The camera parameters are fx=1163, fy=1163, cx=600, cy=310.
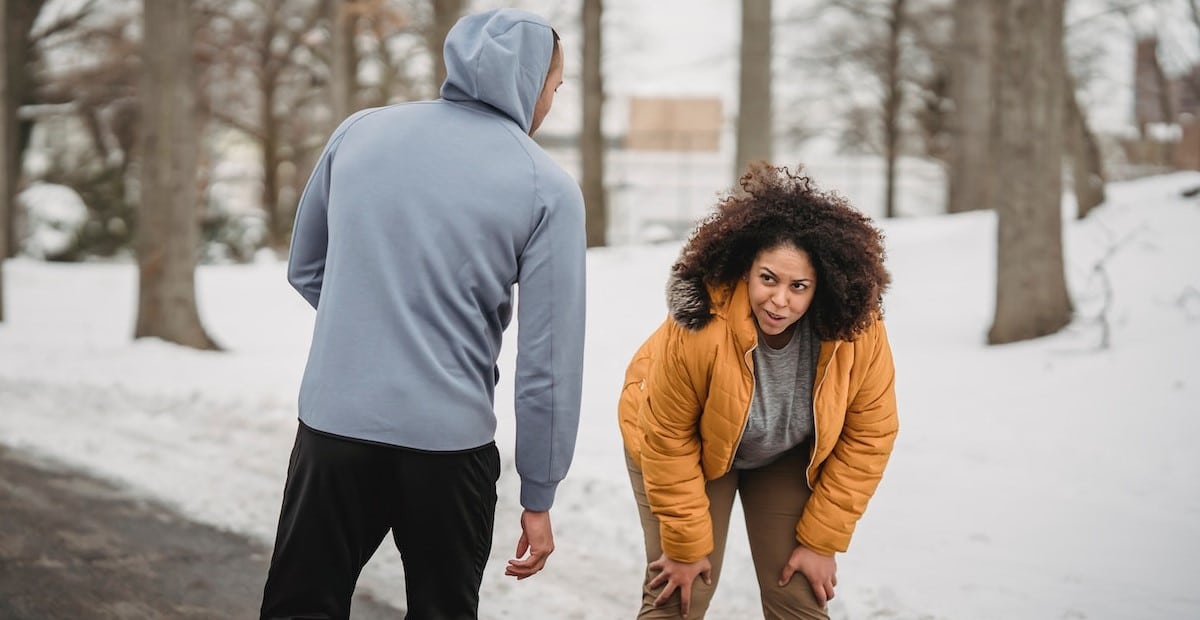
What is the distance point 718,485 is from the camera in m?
3.28

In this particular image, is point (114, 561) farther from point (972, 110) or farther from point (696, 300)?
point (972, 110)

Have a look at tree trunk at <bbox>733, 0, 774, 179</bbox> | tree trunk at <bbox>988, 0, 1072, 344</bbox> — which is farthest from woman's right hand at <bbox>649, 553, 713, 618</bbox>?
tree trunk at <bbox>733, 0, 774, 179</bbox>

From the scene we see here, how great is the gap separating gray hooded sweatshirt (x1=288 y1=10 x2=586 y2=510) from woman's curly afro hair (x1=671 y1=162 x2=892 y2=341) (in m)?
0.51

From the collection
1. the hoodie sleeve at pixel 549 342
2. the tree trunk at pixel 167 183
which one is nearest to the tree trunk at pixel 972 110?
the tree trunk at pixel 167 183

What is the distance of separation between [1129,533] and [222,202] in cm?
2990

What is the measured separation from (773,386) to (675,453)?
0.32m

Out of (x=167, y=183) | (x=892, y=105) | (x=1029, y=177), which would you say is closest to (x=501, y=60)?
(x=1029, y=177)

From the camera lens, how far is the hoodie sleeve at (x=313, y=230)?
8.84 feet

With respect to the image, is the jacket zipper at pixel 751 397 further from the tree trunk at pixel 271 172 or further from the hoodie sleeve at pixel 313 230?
the tree trunk at pixel 271 172

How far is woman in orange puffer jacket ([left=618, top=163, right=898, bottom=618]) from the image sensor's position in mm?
2947

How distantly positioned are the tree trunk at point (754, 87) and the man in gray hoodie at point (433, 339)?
1111cm

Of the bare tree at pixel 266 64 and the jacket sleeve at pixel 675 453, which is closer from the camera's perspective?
the jacket sleeve at pixel 675 453

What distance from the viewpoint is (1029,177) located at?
10.1m

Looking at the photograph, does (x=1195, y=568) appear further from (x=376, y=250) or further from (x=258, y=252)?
(x=258, y=252)
